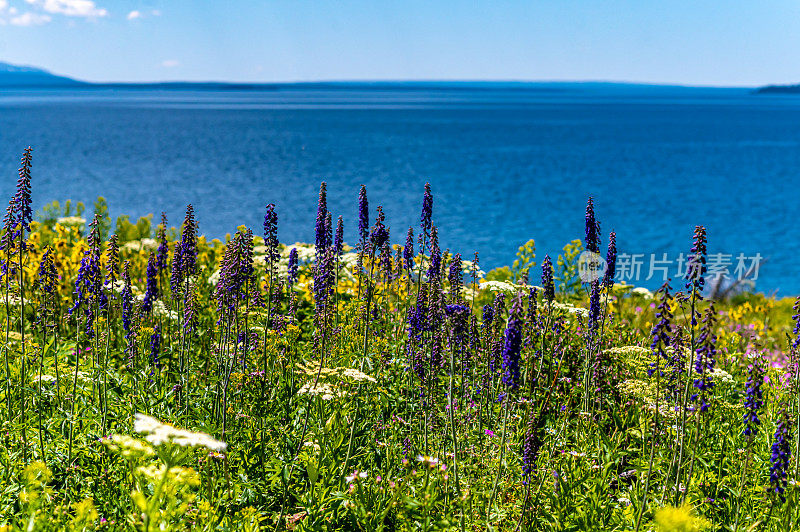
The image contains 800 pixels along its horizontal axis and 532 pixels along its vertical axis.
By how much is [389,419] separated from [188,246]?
9.15 ft

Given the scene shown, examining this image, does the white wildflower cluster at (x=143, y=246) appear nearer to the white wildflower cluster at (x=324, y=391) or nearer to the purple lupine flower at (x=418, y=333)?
the purple lupine flower at (x=418, y=333)

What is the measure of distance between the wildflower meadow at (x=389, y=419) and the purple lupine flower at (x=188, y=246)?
0.04 meters

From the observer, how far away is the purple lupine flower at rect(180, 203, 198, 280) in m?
7.05

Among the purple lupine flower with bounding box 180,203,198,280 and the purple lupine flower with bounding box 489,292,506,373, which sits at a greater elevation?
the purple lupine flower with bounding box 180,203,198,280

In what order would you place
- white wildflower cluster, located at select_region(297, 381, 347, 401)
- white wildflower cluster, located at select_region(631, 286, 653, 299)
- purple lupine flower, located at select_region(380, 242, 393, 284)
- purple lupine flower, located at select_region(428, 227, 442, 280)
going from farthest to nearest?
white wildflower cluster, located at select_region(631, 286, 653, 299) < purple lupine flower, located at select_region(380, 242, 393, 284) < purple lupine flower, located at select_region(428, 227, 442, 280) < white wildflower cluster, located at select_region(297, 381, 347, 401)

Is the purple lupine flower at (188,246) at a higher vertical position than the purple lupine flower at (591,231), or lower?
lower

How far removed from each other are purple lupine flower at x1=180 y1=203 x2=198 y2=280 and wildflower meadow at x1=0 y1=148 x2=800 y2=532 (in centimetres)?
4

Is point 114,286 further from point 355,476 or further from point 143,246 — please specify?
point 143,246

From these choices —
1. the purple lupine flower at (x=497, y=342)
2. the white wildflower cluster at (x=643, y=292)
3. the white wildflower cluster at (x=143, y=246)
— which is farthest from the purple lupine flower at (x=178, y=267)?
the white wildflower cluster at (x=643, y=292)

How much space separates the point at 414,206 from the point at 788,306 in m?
26.1

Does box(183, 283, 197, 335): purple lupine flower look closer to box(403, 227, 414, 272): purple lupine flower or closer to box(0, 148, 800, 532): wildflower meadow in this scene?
box(0, 148, 800, 532): wildflower meadow

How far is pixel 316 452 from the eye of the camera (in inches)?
241

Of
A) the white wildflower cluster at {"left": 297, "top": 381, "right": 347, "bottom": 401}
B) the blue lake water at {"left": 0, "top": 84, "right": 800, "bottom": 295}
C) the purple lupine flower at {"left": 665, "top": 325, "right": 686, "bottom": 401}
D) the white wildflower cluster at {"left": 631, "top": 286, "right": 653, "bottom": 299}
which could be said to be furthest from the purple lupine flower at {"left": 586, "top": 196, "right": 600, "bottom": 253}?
the blue lake water at {"left": 0, "top": 84, "right": 800, "bottom": 295}

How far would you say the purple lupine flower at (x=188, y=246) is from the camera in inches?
277
